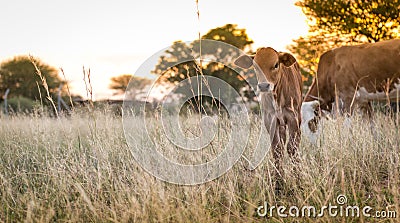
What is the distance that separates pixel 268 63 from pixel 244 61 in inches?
13.9

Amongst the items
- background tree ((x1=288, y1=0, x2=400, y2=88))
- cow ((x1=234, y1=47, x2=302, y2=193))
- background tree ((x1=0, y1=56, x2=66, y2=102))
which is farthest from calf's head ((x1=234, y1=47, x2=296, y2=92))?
background tree ((x1=0, y1=56, x2=66, y2=102))

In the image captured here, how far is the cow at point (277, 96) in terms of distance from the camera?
15.0 ft

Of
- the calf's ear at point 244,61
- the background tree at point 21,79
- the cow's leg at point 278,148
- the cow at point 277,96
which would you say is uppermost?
the background tree at point 21,79

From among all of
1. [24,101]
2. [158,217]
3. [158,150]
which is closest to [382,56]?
[158,150]

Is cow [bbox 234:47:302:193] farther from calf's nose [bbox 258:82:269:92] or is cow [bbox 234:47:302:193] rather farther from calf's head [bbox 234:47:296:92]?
calf's nose [bbox 258:82:269:92]

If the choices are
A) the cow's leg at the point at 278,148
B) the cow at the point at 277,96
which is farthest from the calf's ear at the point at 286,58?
the cow's leg at the point at 278,148

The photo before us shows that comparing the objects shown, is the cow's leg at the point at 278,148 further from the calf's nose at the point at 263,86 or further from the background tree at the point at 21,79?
the background tree at the point at 21,79

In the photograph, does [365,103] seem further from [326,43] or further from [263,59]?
[326,43]

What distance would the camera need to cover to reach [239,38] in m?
26.2

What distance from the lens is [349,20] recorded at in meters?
15.1

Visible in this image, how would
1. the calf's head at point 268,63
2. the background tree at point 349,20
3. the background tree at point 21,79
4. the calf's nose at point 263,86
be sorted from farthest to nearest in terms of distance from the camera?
the background tree at point 21,79, the background tree at point 349,20, the calf's head at point 268,63, the calf's nose at point 263,86

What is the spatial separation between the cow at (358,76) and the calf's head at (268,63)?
3.18 meters

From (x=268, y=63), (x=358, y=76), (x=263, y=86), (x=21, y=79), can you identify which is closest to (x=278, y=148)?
(x=263, y=86)

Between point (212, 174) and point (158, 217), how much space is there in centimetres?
115
